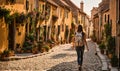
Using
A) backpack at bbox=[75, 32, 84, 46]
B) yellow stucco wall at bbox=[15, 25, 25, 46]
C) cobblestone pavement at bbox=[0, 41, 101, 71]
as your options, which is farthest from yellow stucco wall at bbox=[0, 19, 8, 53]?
backpack at bbox=[75, 32, 84, 46]

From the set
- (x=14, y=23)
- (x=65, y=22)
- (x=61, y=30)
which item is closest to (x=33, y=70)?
(x=14, y=23)

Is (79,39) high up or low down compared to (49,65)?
up

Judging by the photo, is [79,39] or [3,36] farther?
[3,36]

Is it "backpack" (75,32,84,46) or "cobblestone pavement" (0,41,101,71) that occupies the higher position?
"backpack" (75,32,84,46)

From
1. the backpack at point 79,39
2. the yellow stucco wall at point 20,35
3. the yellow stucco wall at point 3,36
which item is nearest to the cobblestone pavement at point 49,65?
the backpack at point 79,39

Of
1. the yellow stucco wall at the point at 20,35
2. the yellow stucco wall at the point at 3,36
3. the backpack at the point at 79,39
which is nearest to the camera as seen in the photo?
the backpack at the point at 79,39

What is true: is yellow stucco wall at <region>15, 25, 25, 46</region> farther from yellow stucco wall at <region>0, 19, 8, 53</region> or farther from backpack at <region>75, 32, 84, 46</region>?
backpack at <region>75, 32, 84, 46</region>

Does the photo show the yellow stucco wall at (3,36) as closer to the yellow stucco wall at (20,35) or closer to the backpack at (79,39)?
the yellow stucco wall at (20,35)

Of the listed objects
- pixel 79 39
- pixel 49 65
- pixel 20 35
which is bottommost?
pixel 49 65

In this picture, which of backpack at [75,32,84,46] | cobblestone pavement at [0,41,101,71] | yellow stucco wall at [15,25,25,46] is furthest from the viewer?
yellow stucco wall at [15,25,25,46]

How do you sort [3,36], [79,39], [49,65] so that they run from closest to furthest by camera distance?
[79,39]
[49,65]
[3,36]

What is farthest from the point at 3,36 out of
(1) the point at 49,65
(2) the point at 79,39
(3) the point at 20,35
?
(2) the point at 79,39

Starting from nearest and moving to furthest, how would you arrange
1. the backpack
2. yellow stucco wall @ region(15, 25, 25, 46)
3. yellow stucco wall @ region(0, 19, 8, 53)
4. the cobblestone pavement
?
the backpack, the cobblestone pavement, yellow stucco wall @ region(0, 19, 8, 53), yellow stucco wall @ region(15, 25, 25, 46)

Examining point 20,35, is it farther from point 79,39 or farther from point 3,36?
point 79,39
